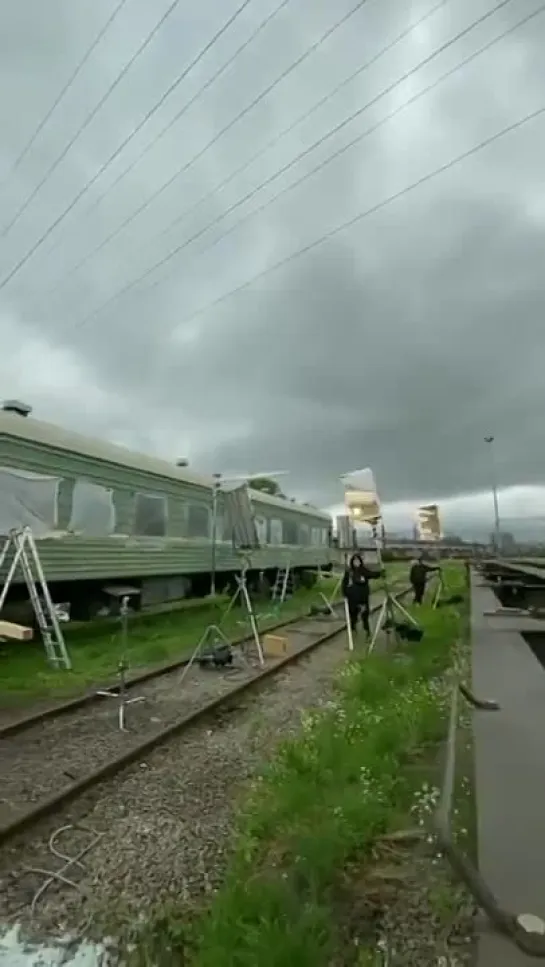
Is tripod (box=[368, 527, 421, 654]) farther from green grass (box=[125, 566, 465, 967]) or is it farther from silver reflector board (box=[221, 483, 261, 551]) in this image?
green grass (box=[125, 566, 465, 967])

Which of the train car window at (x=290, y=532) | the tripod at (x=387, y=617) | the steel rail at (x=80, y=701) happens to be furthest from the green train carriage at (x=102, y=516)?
the train car window at (x=290, y=532)

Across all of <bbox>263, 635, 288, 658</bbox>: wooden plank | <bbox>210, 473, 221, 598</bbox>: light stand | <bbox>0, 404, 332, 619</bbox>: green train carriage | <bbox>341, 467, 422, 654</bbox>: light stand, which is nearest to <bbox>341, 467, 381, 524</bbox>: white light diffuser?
<bbox>341, 467, 422, 654</bbox>: light stand

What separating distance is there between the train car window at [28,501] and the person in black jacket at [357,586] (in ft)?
15.4

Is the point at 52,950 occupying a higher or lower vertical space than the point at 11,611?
lower

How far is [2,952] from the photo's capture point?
10.4ft

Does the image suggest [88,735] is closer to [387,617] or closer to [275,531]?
[387,617]

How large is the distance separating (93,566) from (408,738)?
8.58 meters

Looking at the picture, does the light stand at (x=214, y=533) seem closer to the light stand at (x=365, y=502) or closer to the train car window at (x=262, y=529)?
the train car window at (x=262, y=529)

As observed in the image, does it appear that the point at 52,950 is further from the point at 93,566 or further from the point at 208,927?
the point at 93,566

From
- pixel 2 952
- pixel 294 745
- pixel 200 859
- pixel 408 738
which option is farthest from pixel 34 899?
pixel 408 738

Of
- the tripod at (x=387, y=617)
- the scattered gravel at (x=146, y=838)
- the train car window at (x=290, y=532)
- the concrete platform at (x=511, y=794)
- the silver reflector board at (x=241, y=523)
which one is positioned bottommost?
the scattered gravel at (x=146, y=838)

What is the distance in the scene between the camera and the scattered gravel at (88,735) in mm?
5344

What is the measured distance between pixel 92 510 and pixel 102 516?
0.32 m

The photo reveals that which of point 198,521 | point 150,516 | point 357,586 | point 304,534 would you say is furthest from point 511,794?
point 304,534
